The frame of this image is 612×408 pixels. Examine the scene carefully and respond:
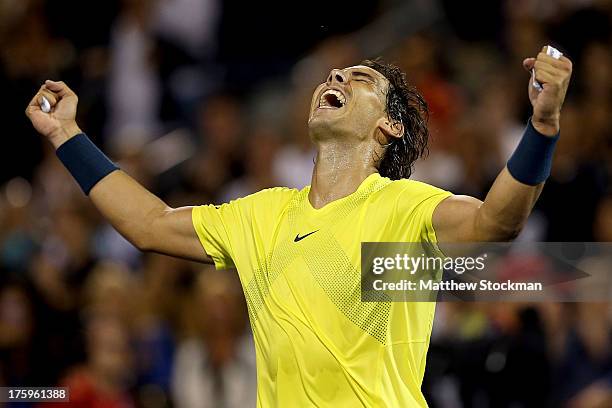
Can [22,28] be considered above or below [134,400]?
above

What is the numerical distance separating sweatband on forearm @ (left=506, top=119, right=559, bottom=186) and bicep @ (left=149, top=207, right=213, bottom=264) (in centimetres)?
140

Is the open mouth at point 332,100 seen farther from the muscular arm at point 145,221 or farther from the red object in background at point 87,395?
the red object in background at point 87,395

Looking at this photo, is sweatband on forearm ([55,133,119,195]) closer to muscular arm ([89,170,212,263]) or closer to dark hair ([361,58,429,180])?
muscular arm ([89,170,212,263])

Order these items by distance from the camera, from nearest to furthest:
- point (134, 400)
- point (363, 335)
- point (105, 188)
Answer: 1. point (363, 335)
2. point (105, 188)
3. point (134, 400)

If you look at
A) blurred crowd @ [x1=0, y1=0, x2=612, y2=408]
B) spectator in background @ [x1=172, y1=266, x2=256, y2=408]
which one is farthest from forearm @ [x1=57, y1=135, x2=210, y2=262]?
spectator in background @ [x1=172, y1=266, x2=256, y2=408]

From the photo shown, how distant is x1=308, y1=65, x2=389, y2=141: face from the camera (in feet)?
14.4

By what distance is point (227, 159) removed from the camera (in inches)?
350

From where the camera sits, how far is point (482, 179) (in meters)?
7.59

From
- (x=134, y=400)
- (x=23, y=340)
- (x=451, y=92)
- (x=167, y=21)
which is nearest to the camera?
(x=134, y=400)

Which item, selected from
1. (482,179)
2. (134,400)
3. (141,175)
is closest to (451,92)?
(482,179)

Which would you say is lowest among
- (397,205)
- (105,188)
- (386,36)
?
(397,205)

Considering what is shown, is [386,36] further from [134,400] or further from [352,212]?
[352,212]

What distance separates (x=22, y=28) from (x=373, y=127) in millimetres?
6522

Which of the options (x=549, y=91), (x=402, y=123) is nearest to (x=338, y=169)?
(x=402, y=123)
